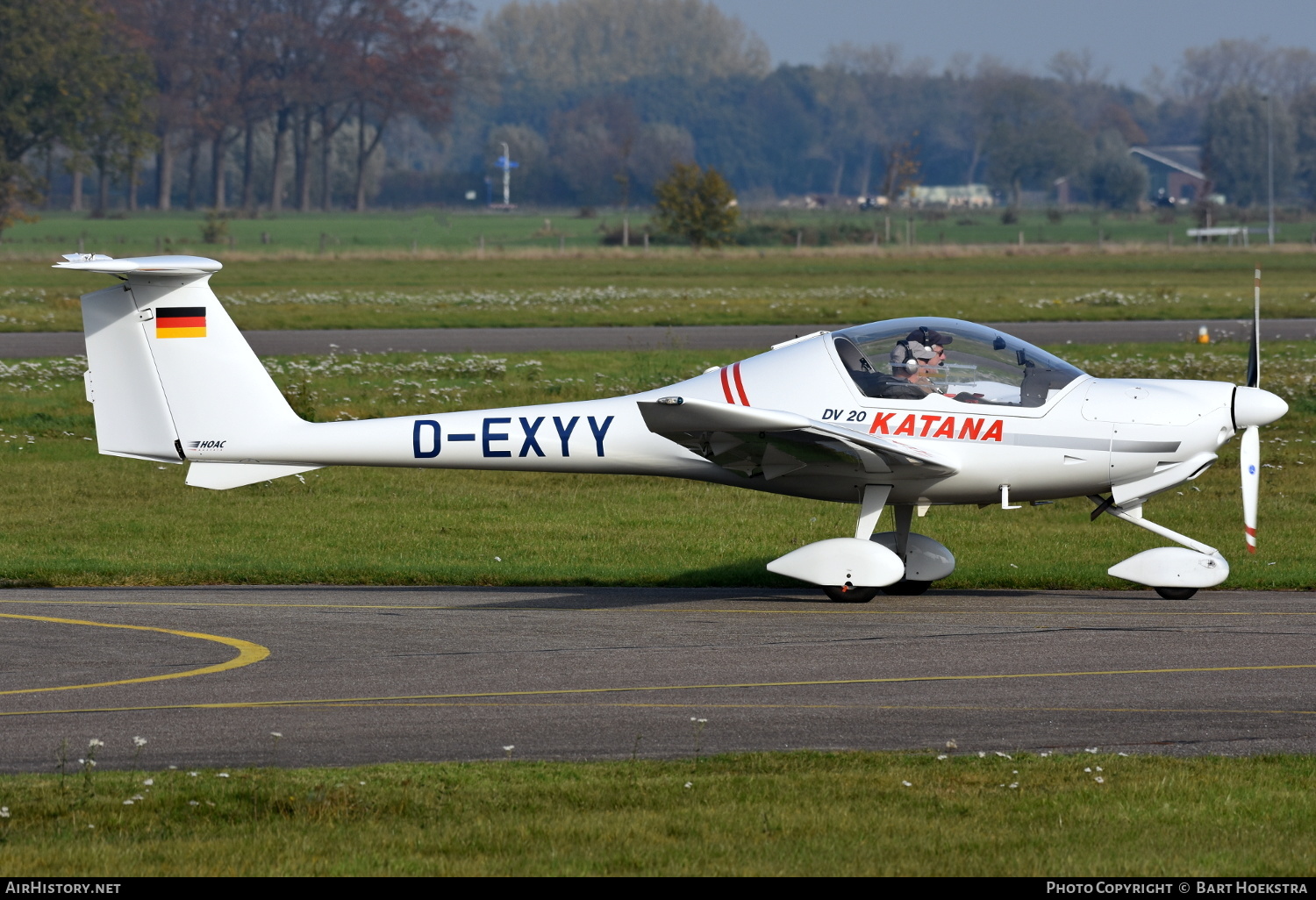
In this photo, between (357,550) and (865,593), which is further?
(357,550)

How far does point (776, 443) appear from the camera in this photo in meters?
12.9

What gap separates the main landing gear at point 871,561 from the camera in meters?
12.8

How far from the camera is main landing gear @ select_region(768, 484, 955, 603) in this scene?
12797 mm

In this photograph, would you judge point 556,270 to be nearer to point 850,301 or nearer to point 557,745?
point 850,301

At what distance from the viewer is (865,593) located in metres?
13.2

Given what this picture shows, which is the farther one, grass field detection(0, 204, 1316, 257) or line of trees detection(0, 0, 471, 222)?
line of trees detection(0, 0, 471, 222)

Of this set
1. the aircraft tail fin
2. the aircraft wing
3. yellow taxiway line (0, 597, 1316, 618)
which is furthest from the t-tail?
yellow taxiway line (0, 597, 1316, 618)

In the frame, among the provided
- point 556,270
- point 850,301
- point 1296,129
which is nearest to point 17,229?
point 556,270

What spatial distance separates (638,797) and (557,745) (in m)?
1.23

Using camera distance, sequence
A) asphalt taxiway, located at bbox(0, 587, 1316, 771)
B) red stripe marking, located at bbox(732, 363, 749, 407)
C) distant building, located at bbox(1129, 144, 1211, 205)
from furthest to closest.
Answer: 1. distant building, located at bbox(1129, 144, 1211, 205)
2. red stripe marking, located at bbox(732, 363, 749, 407)
3. asphalt taxiway, located at bbox(0, 587, 1316, 771)

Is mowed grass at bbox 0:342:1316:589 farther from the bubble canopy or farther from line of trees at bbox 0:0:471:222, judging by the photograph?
line of trees at bbox 0:0:471:222

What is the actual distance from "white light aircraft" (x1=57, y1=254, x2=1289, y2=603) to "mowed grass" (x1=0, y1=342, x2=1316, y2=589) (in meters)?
1.29

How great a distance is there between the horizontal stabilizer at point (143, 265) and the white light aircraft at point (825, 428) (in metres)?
0.03

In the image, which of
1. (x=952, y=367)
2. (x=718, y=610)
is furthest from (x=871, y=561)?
(x=952, y=367)
